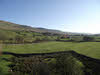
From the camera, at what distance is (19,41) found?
144ft

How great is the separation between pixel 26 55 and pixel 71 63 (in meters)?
16.6

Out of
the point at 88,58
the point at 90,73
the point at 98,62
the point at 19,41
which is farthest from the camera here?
the point at 19,41

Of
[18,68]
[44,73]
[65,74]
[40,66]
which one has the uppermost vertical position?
[40,66]

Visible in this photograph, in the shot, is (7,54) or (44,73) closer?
(44,73)

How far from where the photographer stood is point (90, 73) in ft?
44.0

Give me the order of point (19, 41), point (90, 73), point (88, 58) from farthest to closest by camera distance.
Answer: point (19, 41)
point (88, 58)
point (90, 73)

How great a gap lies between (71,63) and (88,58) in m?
10.8

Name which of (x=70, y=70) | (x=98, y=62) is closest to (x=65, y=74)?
(x=70, y=70)

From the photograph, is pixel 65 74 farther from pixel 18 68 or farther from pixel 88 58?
pixel 88 58

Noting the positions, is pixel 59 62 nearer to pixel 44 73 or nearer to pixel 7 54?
pixel 44 73

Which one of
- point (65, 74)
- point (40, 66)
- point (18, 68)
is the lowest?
point (18, 68)

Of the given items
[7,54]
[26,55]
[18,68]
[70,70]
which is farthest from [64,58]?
[7,54]

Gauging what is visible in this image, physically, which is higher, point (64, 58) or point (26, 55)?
point (64, 58)

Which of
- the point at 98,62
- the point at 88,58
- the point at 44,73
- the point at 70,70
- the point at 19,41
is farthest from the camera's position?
the point at 19,41
